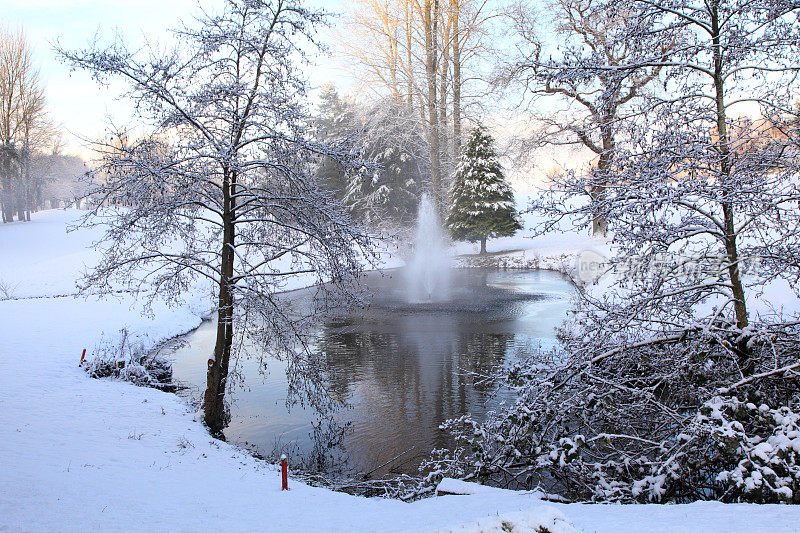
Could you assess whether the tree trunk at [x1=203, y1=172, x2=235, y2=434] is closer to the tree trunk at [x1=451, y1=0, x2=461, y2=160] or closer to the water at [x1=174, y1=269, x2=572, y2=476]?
the water at [x1=174, y1=269, x2=572, y2=476]

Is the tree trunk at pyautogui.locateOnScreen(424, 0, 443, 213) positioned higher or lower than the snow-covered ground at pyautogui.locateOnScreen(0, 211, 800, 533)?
higher

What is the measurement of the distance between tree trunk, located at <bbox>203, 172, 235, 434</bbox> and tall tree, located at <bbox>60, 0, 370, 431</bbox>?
0.02 metres

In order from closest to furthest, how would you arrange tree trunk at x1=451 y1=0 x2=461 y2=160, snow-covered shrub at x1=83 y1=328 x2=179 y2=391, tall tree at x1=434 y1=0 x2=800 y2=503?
tall tree at x1=434 y1=0 x2=800 y2=503 → snow-covered shrub at x1=83 y1=328 x2=179 y2=391 → tree trunk at x1=451 y1=0 x2=461 y2=160

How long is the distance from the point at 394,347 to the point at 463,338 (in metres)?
1.92

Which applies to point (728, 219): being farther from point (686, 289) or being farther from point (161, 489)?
point (161, 489)

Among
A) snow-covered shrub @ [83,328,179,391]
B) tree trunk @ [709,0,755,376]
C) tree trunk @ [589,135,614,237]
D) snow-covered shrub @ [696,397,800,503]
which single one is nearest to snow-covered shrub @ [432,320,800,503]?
snow-covered shrub @ [696,397,800,503]

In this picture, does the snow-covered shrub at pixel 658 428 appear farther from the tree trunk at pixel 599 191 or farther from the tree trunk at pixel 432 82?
the tree trunk at pixel 432 82

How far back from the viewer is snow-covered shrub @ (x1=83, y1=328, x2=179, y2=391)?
10.4m

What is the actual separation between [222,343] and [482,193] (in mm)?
23290

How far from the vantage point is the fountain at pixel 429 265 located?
835 inches

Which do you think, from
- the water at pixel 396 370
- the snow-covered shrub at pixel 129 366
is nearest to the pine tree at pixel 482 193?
the water at pixel 396 370

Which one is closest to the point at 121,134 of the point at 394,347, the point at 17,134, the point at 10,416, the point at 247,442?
the point at 10,416

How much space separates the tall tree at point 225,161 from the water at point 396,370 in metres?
1.13

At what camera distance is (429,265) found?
27.0 metres
